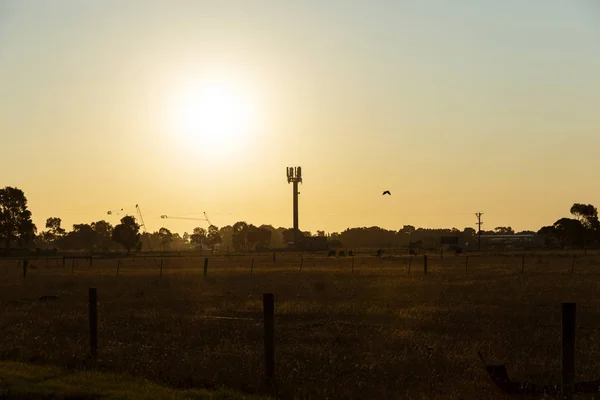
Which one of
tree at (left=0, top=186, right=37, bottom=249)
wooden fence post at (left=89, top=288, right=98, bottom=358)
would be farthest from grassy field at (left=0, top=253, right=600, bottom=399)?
tree at (left=0, top=186, right=37, bottom=249)

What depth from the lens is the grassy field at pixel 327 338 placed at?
13.6m

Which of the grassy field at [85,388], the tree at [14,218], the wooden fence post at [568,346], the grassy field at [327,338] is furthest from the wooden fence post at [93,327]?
the tree at [14,218]

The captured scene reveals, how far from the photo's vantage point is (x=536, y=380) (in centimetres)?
1352

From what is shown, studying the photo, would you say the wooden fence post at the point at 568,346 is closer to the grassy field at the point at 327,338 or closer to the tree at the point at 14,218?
the grassy field at the point at 327,338

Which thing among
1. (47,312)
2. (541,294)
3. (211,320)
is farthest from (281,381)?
(541,294)

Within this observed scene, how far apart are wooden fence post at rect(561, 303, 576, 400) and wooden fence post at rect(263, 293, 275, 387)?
190 inches

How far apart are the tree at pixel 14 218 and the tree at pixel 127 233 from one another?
884 inches

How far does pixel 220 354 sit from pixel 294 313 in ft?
27.7

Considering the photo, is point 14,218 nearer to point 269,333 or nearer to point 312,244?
point 312,244

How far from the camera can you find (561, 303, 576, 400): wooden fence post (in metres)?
10.7

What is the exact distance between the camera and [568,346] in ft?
35.1

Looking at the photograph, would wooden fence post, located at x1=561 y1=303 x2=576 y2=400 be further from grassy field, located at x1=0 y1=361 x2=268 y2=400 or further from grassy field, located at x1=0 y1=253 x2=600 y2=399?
grassy field, located at x1=0 y1=361 x2=268 y2=400

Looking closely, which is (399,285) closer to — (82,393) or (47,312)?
(47,312)

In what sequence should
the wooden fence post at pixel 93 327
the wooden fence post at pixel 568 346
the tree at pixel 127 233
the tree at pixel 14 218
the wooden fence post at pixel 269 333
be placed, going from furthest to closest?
the tree at pixel 127 233
the tree at pixel 14 218
the wooden fence post at pixel 93 327
the wooden fence post at pixel 269 333
the wooden fence post at pixel 568 346
